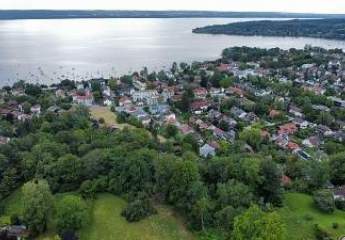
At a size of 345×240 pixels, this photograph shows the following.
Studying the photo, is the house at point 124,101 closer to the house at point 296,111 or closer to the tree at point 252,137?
the tree at point 252,137

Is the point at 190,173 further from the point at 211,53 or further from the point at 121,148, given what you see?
the point at 211,53

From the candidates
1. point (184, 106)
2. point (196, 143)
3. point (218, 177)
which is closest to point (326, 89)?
point (184, 106)

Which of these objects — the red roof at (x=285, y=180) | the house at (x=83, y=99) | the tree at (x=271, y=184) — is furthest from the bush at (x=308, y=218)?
the house at (x=83, y=99)

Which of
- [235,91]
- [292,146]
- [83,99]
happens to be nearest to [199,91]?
[235,91]

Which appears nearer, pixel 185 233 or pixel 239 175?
pixel 185 233

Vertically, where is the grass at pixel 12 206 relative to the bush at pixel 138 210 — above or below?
below

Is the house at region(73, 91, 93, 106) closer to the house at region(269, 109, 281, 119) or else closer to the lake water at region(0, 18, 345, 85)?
the lake water at region(0, 18, 345, 85)
